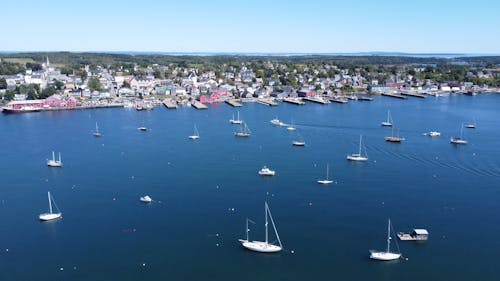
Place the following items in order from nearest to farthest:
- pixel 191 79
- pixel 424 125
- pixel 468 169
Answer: pixel 468 169 < pixel 424 125 < pixel 191 79

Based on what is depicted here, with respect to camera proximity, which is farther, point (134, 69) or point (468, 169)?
point (134, 69)

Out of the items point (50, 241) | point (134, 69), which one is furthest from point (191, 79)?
point (50, 241)

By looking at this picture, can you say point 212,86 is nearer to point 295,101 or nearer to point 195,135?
point 295,101

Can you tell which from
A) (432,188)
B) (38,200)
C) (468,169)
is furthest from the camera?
(468,169)

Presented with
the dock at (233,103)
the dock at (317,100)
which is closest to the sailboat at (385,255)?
the dock at (233,103)

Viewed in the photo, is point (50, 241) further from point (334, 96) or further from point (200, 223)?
point (334, 96)

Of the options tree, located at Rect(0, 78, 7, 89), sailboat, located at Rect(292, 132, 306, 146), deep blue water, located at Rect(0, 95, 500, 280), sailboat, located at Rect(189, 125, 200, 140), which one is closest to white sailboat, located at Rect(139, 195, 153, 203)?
deep blue water, located at Rect(0, 95, 500, 280)

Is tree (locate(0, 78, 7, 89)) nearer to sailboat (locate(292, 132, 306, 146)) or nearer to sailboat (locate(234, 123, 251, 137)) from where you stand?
sailboat (locate(234, 123, 251, 137))
